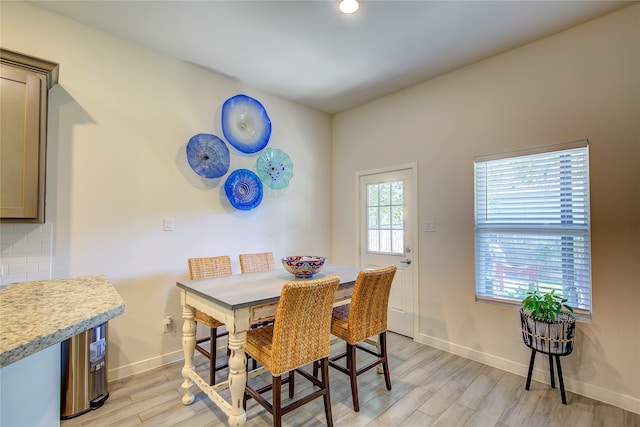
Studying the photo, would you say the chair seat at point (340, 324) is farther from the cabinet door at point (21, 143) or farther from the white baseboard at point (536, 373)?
the cabinet door at point (21, 143)

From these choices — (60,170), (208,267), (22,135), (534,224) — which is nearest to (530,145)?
(534,224)

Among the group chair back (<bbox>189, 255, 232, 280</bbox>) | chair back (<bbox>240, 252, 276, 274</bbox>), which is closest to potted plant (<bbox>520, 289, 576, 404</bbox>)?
chair back (<bbox>240, 252, 276, 274</bbox>)

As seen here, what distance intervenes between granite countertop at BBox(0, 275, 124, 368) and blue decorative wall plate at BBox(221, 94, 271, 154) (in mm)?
2045

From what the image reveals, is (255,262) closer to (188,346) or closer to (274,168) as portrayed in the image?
(188,346)

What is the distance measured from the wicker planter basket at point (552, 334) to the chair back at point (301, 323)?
5.20ft

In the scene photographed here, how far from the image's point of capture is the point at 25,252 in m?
2.08

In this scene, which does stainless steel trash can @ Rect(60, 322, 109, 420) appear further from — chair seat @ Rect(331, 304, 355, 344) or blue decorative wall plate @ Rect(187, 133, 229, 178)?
chair seat @ Rect(331, 304, 355, 344)

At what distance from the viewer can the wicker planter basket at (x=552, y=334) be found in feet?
6.97

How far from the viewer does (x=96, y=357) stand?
2.10 metres

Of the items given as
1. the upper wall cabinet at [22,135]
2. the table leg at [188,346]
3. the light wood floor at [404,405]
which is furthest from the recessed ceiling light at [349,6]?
the light wood floor at [404,405]

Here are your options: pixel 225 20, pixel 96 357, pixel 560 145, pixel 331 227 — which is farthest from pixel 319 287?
pixel 331 227

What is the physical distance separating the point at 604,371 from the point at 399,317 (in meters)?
1.73

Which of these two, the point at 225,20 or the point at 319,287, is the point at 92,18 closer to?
the point at 225,20

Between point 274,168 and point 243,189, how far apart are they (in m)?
0.48
